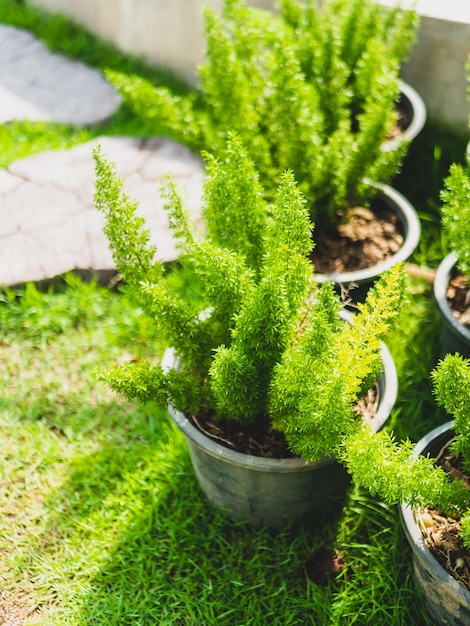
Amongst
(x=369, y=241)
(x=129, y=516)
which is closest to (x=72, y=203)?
(x=369, y=241)

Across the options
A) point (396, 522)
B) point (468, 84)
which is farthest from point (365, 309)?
point (468, 84)

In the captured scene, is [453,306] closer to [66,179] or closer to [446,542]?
[446,542]

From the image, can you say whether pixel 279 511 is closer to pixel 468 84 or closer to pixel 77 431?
pixel 77 431

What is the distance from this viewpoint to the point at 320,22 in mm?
3020

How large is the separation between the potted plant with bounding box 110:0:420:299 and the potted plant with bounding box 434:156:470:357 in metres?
0.23

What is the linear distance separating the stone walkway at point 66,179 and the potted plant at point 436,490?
1.57 metres

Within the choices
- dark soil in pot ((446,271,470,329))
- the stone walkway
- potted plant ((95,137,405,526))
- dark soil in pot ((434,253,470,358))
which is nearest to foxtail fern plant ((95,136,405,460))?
potted plant ((95,137,405,526))

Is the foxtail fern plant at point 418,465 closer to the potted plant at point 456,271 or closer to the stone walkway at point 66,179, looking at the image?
the potted plant at point 456,271

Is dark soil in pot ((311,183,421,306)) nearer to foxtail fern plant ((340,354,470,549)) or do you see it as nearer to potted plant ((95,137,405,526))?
potted plant ((95,137,405,526))

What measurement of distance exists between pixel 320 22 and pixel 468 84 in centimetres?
93

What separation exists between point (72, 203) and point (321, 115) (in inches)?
55.5

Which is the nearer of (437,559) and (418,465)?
(418,465)

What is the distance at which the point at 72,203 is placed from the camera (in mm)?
3451

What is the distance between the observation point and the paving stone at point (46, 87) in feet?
13.7
